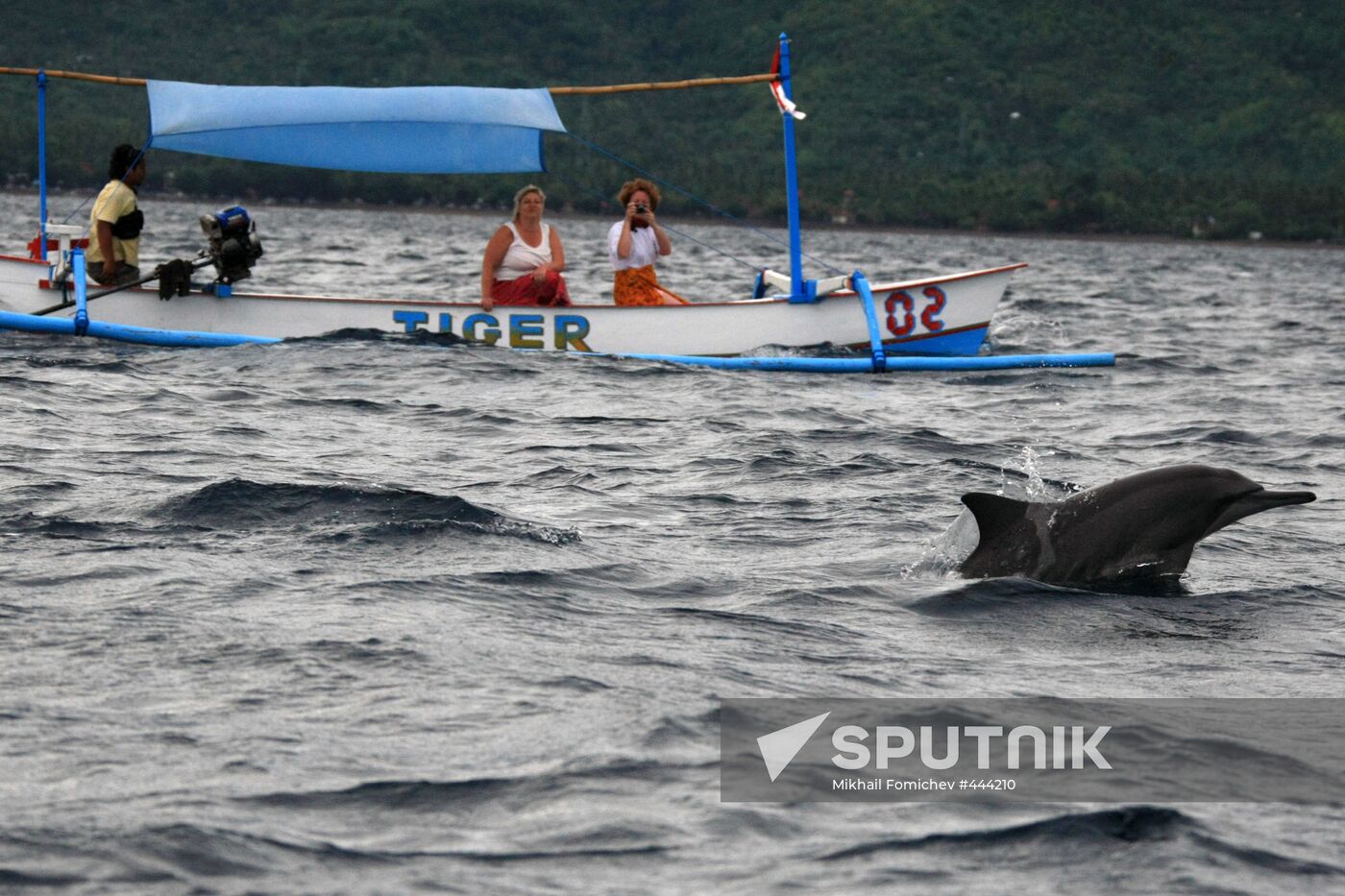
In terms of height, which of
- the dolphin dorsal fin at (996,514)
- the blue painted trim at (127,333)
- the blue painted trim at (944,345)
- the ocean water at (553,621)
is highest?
the blue painted trim at (127,333)

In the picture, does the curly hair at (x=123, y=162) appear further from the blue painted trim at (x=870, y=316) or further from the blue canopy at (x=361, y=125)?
the blue painted trim at (x=870, y=316)

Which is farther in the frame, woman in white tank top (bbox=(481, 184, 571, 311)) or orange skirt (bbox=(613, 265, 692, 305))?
orange skirt (bbox=(613, 265, 692, 305))

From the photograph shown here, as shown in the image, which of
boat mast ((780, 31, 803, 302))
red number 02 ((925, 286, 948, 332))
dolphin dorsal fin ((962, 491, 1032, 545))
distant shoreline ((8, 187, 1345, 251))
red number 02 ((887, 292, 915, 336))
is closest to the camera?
dolphin dorsal fin ((962, 491, 1032, 545))

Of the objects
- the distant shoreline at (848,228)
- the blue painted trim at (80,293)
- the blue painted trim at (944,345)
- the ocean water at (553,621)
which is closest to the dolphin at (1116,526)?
the ocean water at (553,621)

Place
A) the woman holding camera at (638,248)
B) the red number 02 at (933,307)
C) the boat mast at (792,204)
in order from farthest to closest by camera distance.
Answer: the red number 02 at (933,307), the boat mast at (792,204), the woman holding camera at (638,248)

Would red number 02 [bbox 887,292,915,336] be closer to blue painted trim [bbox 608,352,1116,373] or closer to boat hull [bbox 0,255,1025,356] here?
boat hull [bbox 0,255,1025,356]

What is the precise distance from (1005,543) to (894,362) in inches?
309

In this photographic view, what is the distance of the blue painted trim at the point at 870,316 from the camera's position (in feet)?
48.3

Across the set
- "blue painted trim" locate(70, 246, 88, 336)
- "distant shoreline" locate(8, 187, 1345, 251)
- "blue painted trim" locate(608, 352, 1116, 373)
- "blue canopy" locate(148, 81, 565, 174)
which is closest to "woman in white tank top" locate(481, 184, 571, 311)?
"blue painted trim" locate(608, 352, 1116, 373)

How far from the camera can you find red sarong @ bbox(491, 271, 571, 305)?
1474 centimetres

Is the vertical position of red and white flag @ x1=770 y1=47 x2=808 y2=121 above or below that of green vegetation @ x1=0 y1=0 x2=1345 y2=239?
below

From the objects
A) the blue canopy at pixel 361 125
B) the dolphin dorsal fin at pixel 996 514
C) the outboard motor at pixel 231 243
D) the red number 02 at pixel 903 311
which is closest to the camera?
the dolphin dorsal fin at pixel 996 514

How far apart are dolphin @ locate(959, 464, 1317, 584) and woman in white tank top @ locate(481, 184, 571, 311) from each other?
7.99 meters

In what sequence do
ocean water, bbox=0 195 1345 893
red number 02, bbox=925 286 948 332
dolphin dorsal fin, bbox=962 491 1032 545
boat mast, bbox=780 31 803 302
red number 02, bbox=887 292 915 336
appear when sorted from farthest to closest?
red number 02, bbox=925 286 948 332, red number 02, bbox=887 292 915 336, boat mast, bbox=780 31 803 302, dolphin dorsal fin, bbox=962 491 1032 545, ocean water, bbox=0 195 1345 893
